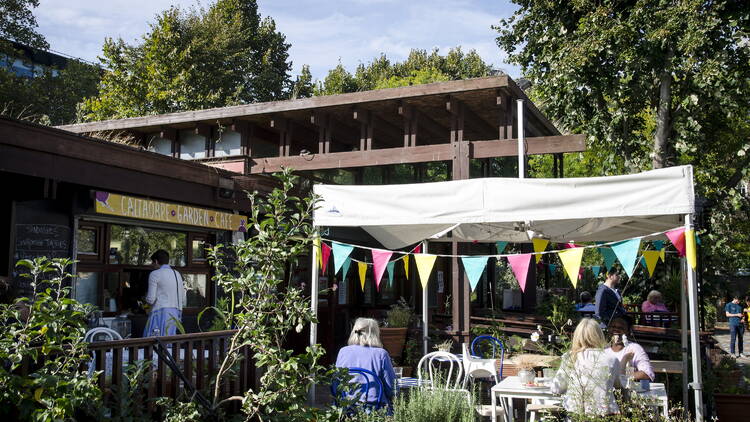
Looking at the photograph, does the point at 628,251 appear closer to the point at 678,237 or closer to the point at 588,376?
the point at 678,237

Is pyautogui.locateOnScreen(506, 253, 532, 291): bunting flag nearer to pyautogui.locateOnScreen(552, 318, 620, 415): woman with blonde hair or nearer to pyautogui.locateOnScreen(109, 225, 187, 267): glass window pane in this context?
pyautogui.locateOnScreen(552, 318, 620, 415): woman with blonde hair

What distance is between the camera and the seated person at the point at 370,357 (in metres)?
5.28

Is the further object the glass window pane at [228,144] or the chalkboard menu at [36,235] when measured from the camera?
the glass window pane at [228,144]

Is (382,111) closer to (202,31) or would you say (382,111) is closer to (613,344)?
(613,344)

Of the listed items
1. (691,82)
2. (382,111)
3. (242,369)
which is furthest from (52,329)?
(691,82)

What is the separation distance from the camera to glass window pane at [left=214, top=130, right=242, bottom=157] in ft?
40.6

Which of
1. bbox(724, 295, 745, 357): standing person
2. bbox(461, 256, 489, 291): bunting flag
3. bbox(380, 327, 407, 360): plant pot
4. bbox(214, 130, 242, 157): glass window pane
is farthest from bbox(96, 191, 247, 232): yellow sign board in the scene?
bbox(724, 295, 745, 357): standing person

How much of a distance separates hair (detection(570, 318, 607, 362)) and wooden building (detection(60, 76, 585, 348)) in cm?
383

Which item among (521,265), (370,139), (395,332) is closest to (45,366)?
(521,265)

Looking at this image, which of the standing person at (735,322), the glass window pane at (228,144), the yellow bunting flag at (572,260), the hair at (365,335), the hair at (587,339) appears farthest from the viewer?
the standing person at (735,322)

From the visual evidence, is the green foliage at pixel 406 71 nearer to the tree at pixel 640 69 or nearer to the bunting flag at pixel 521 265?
the tree at pixel 640 69

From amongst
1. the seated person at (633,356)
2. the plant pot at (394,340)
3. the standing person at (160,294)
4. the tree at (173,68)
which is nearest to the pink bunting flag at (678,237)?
the seated person at (633,356)

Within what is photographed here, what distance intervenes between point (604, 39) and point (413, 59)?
80.4ft

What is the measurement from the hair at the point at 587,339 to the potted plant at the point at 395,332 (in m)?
4.10
